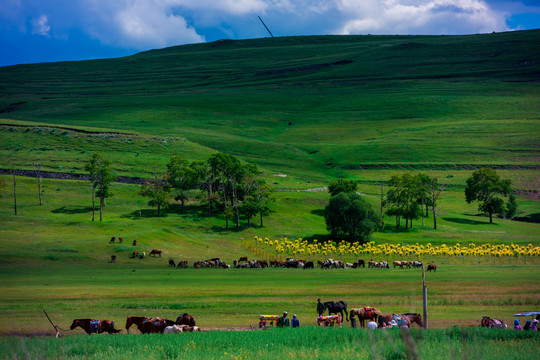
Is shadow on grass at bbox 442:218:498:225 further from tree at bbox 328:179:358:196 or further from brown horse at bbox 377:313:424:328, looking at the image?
brown horse at bbox 377:313:424:328

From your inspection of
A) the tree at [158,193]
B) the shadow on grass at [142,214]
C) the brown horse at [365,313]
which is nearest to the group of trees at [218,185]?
the tree at [158,193]

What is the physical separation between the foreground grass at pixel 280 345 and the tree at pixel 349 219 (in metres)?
60.6

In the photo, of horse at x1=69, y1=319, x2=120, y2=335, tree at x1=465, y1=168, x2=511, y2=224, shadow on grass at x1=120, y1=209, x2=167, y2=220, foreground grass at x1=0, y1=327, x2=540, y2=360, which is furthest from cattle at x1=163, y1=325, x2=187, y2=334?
tree at x1=465, y1=168, x2=511, y2=224

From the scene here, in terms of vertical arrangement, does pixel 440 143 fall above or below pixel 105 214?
above

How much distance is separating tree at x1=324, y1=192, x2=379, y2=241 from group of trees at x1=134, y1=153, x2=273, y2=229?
13.9 meters

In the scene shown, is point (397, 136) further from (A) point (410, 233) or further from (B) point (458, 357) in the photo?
(B) point (458, 357)

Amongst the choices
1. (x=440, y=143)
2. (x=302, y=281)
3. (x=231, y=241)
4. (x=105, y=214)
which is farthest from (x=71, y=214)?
(x=440, y=143)

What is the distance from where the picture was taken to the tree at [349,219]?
275ft

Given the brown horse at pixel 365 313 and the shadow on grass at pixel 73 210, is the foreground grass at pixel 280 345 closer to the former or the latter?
the brown horse at pixel 365 313

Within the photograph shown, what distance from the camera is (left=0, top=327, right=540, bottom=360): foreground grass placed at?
19266mm

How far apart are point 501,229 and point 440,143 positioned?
265 ft

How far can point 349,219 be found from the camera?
84.6 m

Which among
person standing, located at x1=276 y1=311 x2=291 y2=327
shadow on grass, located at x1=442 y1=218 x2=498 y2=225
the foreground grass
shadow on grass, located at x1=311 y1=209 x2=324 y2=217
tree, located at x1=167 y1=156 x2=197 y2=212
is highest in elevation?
tree, located at x1=167 y1=156 x2=197 y2=212

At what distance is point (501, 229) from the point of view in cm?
9538
